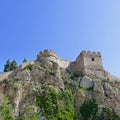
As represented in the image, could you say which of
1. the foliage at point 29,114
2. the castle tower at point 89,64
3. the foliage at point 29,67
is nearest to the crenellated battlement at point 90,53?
the castle tower at point 89,64

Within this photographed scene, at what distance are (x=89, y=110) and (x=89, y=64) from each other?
11.2 m

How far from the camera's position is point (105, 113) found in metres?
42.3

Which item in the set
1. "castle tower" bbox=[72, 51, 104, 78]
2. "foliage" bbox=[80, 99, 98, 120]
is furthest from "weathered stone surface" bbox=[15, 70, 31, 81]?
"castle tower" bbox=[72, 51, 104, 78]

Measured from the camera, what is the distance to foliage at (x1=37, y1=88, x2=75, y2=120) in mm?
38750

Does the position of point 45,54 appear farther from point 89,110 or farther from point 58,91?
point 89,110

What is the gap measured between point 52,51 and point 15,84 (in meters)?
11.0

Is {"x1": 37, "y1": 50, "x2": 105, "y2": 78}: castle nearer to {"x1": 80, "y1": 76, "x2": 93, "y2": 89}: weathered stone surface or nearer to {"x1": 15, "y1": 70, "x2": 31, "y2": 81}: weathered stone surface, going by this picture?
{"x1": 80, "y1": 76, "x2": 93, "y2": 89}: weathered stone surface

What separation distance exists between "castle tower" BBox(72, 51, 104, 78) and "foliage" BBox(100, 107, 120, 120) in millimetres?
8639

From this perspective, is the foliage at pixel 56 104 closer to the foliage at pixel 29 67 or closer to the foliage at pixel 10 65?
the foliage at pixel 29 67

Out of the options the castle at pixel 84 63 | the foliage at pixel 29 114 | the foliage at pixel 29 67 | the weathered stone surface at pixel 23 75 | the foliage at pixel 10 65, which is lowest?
the foliage at pixel 29 114

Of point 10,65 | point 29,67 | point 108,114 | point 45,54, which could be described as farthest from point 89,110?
point 10,65

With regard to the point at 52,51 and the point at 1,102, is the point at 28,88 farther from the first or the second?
the point at 52,51

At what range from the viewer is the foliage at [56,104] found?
127 feet

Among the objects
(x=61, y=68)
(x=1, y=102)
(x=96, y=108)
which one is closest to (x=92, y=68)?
(x=61, y=68)
